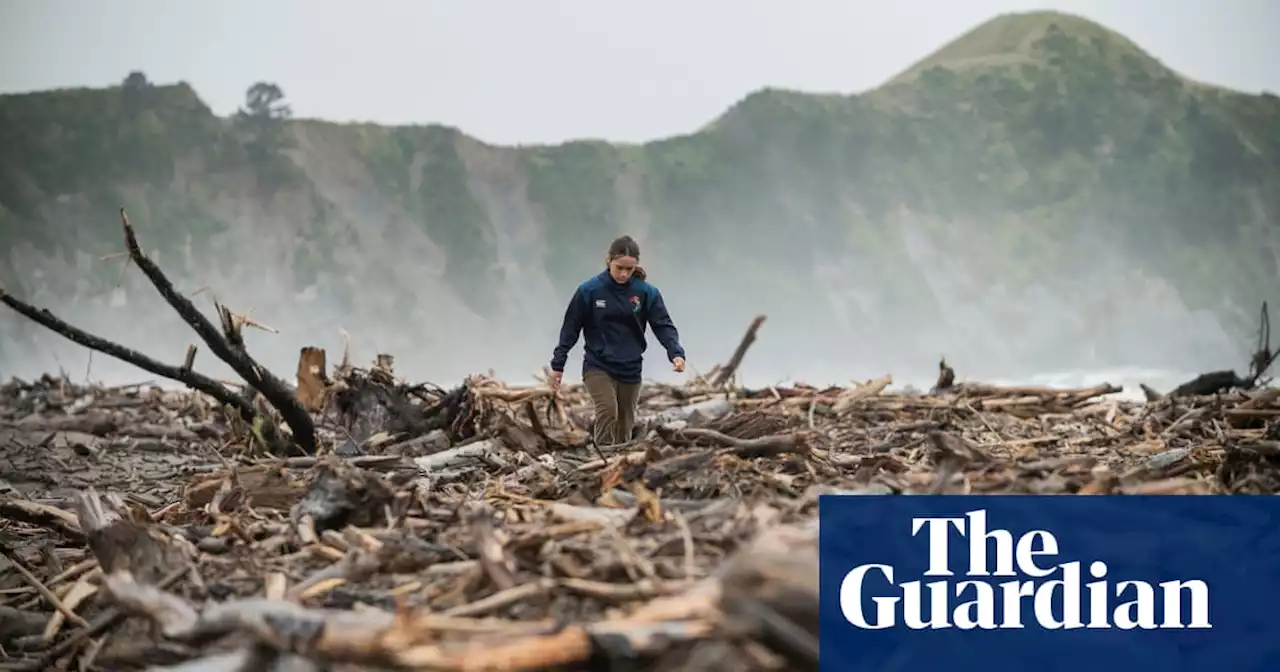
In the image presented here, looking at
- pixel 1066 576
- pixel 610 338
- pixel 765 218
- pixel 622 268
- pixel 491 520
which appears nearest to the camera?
pixel 1066 576

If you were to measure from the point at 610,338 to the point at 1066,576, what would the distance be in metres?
3.65

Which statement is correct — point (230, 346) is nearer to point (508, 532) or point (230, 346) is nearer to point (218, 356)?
point (218, 356)

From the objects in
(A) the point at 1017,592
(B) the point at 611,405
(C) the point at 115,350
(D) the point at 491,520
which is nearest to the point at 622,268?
A: (B) the point at 611,405

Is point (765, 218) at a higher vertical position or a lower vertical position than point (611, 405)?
higher

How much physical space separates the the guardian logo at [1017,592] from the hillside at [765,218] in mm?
30194

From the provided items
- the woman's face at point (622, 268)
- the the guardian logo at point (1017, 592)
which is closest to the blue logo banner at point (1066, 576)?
the the guardian logo at point (1017, 592)

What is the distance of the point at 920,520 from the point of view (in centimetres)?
298

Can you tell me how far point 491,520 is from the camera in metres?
3.04

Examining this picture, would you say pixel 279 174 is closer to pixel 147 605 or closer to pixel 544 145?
pixel 544 145

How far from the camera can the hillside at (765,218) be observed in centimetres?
3419

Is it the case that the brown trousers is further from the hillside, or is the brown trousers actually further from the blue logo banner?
the hillside

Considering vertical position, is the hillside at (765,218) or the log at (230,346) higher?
the hillside at (765,218)

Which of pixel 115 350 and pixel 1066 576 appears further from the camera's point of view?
pixel 115 350

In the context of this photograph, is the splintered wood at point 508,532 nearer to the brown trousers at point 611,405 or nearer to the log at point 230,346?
the brown trousers at point 611,405
